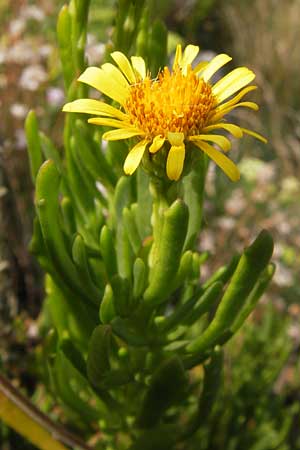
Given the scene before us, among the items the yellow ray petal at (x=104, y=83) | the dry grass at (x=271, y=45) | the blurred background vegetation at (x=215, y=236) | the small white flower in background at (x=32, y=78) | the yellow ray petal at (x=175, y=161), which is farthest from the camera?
the dry grass at (x=271, y=45)

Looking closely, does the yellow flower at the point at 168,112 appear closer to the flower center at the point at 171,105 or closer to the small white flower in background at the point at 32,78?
the flower center at the point at 171,105

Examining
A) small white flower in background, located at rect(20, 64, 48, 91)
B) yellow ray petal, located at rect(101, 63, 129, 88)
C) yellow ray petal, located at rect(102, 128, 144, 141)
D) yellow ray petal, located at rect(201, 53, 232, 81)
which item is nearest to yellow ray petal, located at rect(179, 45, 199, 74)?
yellow ray petal, located at rect(201, 53, 232, 81)

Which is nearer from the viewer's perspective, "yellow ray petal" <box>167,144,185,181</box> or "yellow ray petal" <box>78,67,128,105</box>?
"yellow ray petal" <box>167,144,185,181</box>

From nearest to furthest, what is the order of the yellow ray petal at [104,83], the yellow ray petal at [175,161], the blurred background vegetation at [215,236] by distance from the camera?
the yellow ray petal at [175,161], the yellow ray petal at [104,83], the blurred background vegetation at [215,236]

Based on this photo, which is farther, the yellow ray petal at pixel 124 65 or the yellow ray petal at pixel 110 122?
the yellow ray petal at pixel 124 65

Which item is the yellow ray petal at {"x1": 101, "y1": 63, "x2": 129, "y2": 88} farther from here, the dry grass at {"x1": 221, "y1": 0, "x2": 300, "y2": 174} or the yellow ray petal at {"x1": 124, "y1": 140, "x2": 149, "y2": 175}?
the dry grass at {"x1": 221, "y1": 0, "x2": 300, "y2": 174}

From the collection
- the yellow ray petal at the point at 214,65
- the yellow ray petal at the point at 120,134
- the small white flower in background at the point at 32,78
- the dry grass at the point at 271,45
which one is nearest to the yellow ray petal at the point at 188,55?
the yellow ray petal at the point at 214,65

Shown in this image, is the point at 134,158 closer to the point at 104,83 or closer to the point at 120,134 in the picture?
the point at 120,134

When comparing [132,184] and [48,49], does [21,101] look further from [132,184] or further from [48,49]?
[132,184]

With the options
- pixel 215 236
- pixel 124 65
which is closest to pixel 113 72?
pixel 124 65
